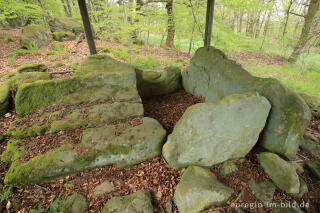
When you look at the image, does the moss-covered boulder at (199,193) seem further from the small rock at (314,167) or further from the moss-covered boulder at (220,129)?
the small rock at (314,167)

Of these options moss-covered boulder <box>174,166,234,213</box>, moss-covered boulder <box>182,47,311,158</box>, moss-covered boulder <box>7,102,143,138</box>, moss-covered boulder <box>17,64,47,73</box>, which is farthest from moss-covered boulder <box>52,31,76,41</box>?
moss-covered boulder <box>174,166,234,213</box>

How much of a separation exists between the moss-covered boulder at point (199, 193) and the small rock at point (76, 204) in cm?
123

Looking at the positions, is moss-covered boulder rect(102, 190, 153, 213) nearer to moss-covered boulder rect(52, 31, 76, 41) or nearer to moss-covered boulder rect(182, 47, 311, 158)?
moss-covered boulder rect(182, 47, 311, 158)

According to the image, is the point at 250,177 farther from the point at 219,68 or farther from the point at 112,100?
the point at 112,100

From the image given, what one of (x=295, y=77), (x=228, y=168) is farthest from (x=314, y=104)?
(x=295, y=77)

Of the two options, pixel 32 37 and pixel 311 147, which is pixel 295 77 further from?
pixel 32 37

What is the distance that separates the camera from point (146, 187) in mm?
2205

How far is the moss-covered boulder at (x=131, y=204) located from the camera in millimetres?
1896

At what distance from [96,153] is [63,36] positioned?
31.5 ft

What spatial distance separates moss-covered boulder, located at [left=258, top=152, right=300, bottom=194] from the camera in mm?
2079

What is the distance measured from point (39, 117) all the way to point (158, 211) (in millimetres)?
2806

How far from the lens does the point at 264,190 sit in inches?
82.7

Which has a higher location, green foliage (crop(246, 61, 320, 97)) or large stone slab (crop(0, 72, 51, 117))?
large stone slab (crop(0, 72, 51, 117))

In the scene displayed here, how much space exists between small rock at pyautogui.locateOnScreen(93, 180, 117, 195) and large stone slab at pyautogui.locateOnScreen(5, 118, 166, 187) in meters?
0.32
